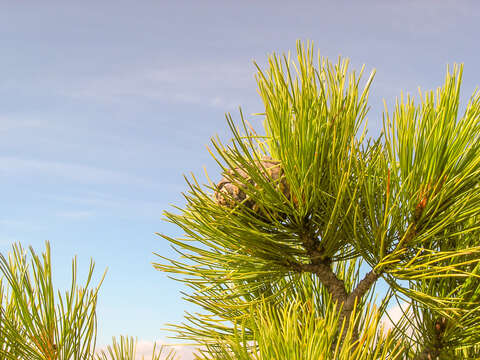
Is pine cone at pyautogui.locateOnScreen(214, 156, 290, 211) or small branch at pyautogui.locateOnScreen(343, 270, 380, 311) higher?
pine cone at pyautogui.locateOnScreen(214, 156, 290, 211)

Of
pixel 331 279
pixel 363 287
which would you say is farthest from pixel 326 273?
pixel 363 287

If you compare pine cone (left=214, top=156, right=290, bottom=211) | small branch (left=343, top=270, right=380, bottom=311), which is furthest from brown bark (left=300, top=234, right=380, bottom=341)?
pine cone (left=214, top=156, right=290, bottom=211)

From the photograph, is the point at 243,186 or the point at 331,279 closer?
the point at 243,186

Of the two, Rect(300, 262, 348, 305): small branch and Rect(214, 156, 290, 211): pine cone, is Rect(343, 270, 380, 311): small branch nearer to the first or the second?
Rect(300, 262, 348, 305): small branch

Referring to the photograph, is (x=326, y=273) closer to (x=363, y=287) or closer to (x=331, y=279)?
(x=331, y=279)

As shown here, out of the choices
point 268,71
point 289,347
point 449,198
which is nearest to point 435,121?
point 449,198

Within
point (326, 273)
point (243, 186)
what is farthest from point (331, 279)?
point (243, 186)

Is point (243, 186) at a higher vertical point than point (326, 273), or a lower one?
higher

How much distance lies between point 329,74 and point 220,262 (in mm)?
709

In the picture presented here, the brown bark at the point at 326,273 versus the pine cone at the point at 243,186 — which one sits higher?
the pine cone at the point at 243,186

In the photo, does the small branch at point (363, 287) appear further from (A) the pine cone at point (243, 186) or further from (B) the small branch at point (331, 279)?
(A) the pine cone at point (243, 186)

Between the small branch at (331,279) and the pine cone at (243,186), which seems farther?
the small branch at (331,279)

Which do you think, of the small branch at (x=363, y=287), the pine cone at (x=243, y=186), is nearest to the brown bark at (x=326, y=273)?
the small branch at (x=363, y=287)

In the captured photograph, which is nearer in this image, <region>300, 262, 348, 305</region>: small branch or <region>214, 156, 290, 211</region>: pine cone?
<region>214, 156, 290, 211</region>: pine cone
